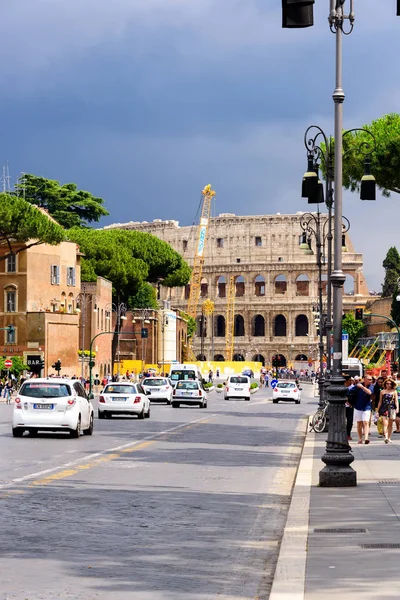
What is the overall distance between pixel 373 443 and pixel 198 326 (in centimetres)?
16795

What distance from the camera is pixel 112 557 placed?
10.0m

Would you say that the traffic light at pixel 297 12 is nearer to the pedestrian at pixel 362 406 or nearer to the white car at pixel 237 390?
the pedestrian at pixel 362 406

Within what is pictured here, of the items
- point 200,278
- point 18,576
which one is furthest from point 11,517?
point 200,278

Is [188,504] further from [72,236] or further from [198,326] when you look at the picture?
[198,326]

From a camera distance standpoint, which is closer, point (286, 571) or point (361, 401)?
point (286, 571)

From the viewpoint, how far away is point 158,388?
217 feet

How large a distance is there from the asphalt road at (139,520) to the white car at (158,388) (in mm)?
39016

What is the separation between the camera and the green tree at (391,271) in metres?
180

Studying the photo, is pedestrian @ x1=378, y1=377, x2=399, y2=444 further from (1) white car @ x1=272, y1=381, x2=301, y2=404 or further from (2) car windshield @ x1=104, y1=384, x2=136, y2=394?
(1) white car @ x1=272, y1=381, x2=301, y2=404

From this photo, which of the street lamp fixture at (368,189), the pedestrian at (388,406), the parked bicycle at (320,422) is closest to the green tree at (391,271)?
the parked bicycle at (320,422)

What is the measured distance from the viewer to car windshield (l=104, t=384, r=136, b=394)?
4369cm

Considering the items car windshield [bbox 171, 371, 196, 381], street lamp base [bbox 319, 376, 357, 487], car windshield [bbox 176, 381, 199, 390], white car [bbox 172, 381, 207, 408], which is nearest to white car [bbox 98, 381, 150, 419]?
white car [bbox 172, 381, 207, 408]

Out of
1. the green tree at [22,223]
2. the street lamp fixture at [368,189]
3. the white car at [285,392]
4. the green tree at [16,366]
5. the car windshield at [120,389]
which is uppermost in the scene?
the green tree at [22,223]

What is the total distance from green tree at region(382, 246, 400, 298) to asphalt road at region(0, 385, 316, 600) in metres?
156
